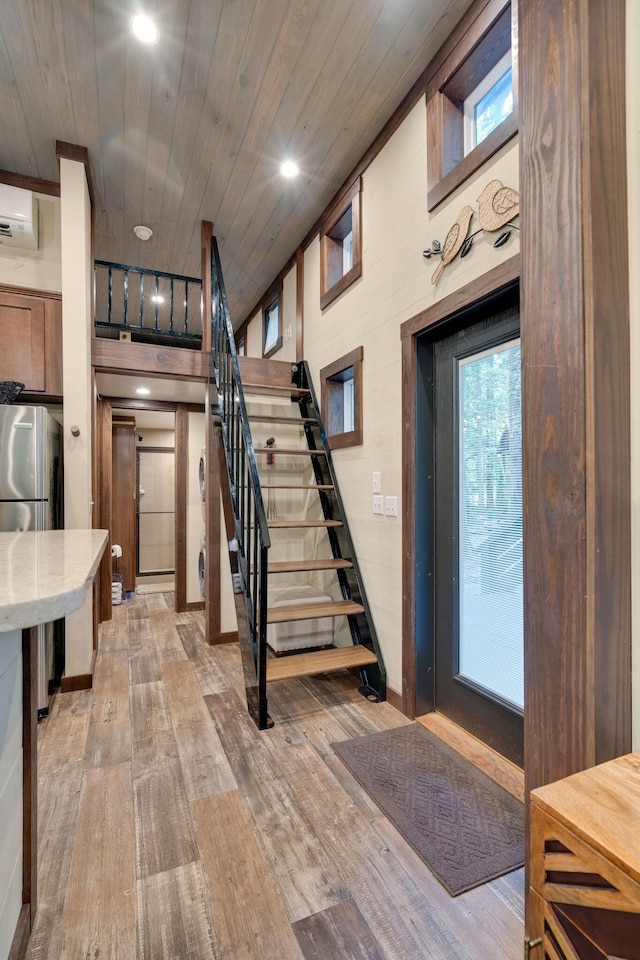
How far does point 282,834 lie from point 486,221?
2549mm

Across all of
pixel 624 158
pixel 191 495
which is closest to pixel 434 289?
pixel 624 158

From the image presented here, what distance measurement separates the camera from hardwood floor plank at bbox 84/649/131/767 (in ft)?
7.01

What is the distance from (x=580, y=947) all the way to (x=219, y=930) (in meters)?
1.05

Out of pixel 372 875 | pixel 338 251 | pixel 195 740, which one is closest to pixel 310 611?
pixel 195 740

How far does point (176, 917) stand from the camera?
130cm

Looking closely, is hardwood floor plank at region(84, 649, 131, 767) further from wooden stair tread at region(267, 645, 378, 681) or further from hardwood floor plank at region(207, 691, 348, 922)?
wooden stair tread at region(267, 645, 378, 681)

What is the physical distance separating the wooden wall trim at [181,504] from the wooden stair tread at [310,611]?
6.89ft

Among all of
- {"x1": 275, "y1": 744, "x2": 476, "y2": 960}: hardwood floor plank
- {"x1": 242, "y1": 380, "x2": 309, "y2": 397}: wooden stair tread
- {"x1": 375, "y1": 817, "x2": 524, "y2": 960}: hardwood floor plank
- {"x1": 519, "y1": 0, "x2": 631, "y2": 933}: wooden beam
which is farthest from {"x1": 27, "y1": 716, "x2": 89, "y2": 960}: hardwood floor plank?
{"x1": 242, "y1": 380, "x2": 309, "y2": 397}: wooden stair tread

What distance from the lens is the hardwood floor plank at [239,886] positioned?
1.22m

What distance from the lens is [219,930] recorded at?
4.14ft

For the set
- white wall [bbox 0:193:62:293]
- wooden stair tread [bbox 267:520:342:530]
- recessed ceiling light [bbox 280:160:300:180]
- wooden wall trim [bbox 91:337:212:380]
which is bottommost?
wooden stair tread [bbox 267:520:342:530]

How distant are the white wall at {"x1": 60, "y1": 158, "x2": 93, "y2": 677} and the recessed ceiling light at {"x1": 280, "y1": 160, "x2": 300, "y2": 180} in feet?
4.35

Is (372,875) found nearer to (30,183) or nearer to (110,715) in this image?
(110,715)

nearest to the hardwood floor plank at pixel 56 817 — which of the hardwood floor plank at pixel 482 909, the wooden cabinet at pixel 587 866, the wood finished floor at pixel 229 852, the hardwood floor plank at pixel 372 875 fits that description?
the wood finished floor at pixel 229 852
